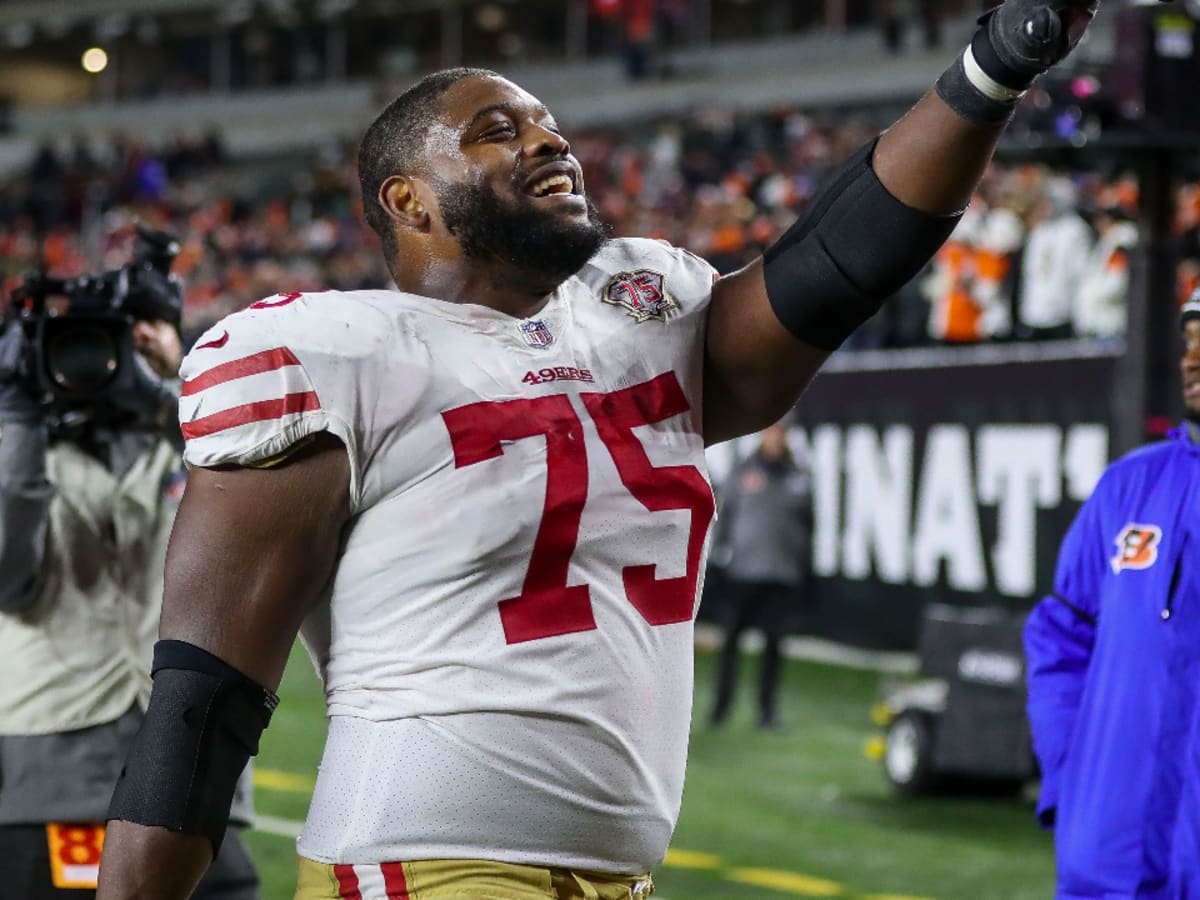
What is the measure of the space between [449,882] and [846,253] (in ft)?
2.80

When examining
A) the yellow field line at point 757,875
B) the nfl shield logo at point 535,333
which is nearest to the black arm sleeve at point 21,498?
the nfl shield logo at point 535,333

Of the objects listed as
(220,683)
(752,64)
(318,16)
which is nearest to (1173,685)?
(220,683)

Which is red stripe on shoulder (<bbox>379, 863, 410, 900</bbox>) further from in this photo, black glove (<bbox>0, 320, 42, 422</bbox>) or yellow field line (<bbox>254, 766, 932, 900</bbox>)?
yellow field line (<bbox>254, 766, 932, 900</bbox>)

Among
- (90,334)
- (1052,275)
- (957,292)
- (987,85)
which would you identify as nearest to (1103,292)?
(1052,275)

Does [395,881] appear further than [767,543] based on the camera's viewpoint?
No

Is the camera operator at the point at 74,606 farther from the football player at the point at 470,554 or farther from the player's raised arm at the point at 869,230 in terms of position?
the player's raised arm at the point at 869,230

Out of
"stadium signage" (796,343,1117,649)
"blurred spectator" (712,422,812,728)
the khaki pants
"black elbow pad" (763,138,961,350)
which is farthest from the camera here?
"blurred spectator" (712,422,812,728)

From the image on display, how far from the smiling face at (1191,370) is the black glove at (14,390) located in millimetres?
2111

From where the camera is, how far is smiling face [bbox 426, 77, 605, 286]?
2.27 meters

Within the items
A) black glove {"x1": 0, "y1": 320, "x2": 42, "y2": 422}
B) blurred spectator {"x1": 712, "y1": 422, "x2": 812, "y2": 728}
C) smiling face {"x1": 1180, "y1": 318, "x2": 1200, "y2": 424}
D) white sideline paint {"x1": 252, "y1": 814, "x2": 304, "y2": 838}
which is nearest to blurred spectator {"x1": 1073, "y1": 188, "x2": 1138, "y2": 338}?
blurred spectator {"x1": 712, "y1": 422, "x2": 812, "y2": 728}

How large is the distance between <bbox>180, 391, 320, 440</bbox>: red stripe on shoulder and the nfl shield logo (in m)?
0.30

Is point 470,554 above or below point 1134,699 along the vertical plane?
above

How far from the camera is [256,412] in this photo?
2.08 metres

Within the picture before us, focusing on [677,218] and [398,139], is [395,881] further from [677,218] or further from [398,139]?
[677,218]
